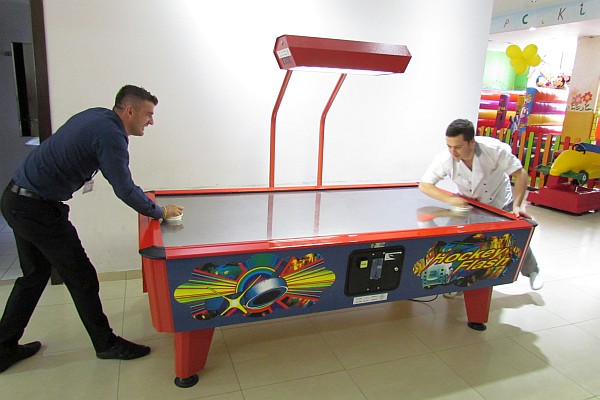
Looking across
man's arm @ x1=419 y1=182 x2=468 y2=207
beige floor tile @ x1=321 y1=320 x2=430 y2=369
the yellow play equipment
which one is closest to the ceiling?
the yellow play equipment

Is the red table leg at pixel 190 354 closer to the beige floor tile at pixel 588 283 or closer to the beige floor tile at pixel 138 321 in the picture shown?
the beige floor tile at pixel 138 321

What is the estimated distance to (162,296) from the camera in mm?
1833

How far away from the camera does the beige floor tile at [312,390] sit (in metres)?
2.10

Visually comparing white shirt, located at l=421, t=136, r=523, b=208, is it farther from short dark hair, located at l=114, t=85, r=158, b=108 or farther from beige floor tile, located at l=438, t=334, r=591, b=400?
short dark hair, located at l=114, t=85, r=158, b=108

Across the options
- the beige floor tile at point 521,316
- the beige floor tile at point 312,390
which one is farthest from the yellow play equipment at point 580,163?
the beige floor tile at point 312,390

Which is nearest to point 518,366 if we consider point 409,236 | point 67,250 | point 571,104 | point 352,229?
point 409,236

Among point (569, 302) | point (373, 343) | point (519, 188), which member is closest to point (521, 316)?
point (569, 302)

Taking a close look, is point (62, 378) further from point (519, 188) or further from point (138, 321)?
point (519, 188)

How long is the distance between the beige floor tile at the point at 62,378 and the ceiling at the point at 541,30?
7285 mm

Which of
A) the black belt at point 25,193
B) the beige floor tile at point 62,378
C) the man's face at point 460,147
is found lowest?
the beige floor tile at point 62,378

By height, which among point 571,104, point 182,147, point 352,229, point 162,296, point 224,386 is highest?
point 571,104

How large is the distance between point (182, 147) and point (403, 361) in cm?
214

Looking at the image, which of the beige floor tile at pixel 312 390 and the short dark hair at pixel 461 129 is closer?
the beige floor tile at pixel 312 390

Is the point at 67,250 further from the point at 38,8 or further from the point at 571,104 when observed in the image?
the point at 571,104
